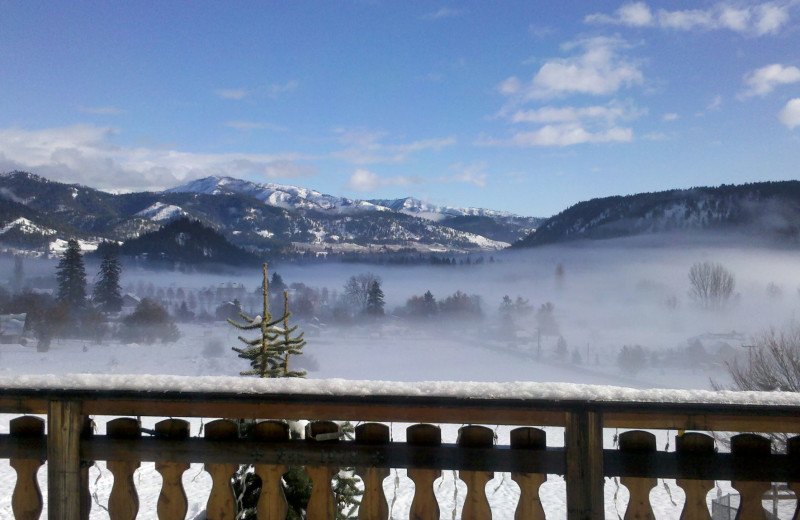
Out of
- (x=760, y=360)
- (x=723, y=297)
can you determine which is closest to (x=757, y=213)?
(x=723, y=297)

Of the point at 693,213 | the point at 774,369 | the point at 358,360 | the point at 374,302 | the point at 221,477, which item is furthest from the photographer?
the point at 693,213

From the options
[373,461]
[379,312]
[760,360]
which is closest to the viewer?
[373,461]

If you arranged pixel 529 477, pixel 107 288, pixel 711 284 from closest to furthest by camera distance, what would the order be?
1. pixel 529 477
2. pixel 107 288
3. pixel 711 284

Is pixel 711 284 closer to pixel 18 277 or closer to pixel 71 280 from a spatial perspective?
pixel 71 280

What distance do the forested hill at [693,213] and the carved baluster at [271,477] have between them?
146434mm

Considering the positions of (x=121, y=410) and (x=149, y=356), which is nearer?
(x=121, y=410)

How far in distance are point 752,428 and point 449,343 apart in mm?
123712

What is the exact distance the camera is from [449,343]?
407ft

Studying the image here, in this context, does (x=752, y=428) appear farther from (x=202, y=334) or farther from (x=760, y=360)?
(x=202, y=334)

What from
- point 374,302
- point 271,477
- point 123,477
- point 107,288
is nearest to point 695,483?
point 271,477

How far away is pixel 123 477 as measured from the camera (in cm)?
230

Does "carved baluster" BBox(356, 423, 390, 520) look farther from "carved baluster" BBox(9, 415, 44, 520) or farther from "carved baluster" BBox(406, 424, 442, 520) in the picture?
"carved baluster" BBox(9, 415, 44, 520)

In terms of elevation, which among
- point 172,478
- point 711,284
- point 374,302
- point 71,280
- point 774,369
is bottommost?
point 374,302

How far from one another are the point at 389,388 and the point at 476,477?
0.49 metres
